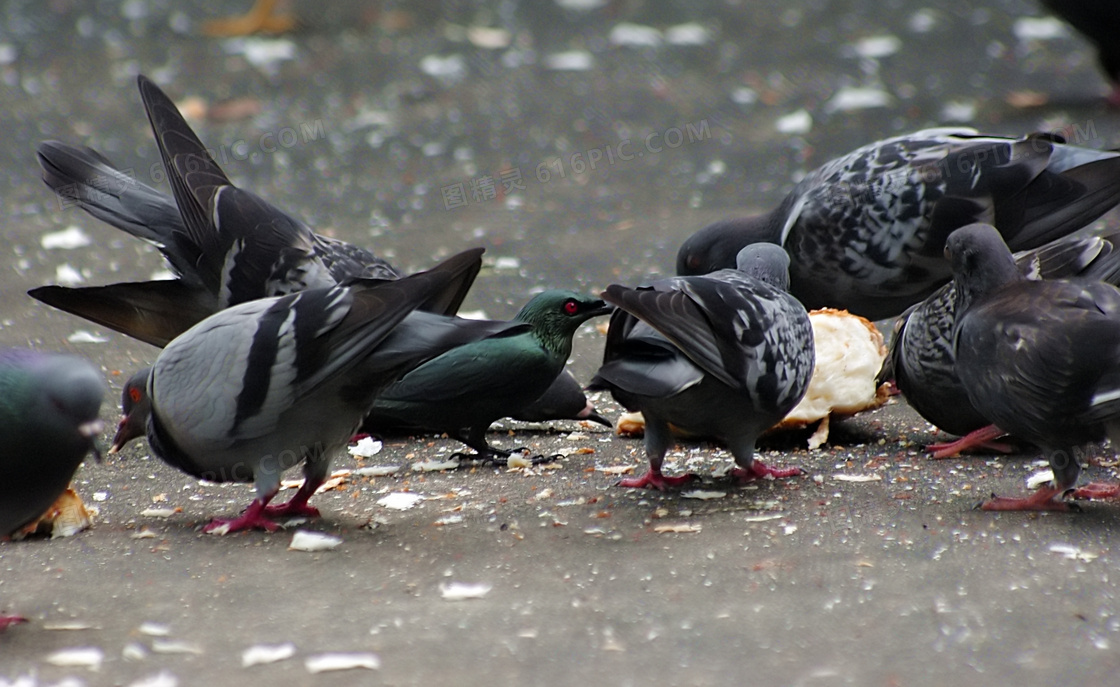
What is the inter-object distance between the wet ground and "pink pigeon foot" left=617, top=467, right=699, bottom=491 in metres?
0.07

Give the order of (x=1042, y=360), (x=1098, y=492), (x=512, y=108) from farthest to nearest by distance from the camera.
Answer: (x=512, y=108)
(x=1098, y=492)
(x=1042, y=360)

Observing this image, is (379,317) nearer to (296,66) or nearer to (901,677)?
(901,677)

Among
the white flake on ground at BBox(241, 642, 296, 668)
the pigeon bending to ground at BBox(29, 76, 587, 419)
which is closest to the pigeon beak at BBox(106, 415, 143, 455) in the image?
the pigeon bending to ground at BBox(29, 76, 587, 419)

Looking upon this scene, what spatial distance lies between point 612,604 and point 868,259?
2.94 m

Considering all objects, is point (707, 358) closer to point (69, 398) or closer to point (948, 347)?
point (948, 347)

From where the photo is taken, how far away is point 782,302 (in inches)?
160

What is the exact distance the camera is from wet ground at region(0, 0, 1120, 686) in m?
2.89

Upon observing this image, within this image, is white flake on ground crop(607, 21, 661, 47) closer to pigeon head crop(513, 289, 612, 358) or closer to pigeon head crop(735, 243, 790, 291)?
pigeon head crop(735, 243, 790, 291)

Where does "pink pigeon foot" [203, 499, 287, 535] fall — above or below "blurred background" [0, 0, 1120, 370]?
below

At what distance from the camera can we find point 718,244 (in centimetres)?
584

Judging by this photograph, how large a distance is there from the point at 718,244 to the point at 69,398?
3391 millimetres

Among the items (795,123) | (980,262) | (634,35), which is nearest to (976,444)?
(980,262)

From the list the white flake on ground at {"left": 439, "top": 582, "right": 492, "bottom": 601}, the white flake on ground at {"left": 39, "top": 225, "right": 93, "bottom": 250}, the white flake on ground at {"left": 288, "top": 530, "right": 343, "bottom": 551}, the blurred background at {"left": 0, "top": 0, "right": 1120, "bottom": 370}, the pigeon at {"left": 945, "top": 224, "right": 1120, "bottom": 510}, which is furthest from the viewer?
the blurred background at {"left": 0, "top": 0, "right": 1120, "bottom": 370}

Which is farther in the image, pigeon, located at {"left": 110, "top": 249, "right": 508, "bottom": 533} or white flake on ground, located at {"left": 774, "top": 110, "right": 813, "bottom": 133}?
white flake on ground, located at {"left": 774, "top": 110, "right": 813, "bottom": 133}
